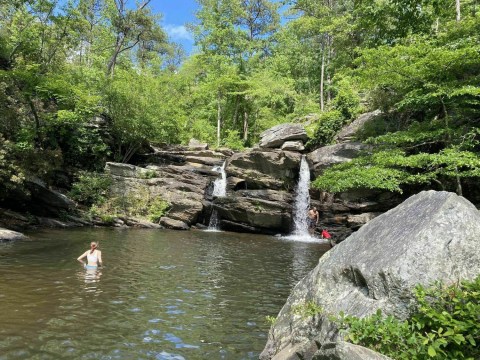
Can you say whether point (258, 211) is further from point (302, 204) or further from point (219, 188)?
point (219, 188)

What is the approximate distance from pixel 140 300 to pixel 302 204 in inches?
713

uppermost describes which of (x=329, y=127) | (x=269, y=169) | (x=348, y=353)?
(x=329, y=127)

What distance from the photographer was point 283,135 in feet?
97.1

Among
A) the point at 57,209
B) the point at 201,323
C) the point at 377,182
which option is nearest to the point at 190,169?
the point at 57,209

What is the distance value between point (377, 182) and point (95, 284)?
10093 mm

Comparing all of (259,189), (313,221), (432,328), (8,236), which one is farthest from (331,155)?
(432,328)

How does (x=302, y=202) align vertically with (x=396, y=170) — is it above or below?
below

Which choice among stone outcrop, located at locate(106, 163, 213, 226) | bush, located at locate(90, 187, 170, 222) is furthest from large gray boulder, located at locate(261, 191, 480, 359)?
bush, located at locate(90, 187, 170, 222)

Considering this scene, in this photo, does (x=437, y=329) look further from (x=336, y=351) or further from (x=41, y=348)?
(x=41, y=348)

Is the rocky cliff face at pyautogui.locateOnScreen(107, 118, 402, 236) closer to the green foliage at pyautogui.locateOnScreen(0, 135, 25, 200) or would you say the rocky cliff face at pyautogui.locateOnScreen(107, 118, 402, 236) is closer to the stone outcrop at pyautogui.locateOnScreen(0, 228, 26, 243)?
the green foliage at pyautogui.locateOnScreen(0, 135, 25, 200)

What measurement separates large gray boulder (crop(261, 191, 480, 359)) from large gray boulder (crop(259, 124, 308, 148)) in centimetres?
2375

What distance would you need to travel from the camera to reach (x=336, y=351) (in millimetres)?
3572

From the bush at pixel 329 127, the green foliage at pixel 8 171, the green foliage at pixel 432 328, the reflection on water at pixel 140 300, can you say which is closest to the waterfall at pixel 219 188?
the bush at pixel 329 127

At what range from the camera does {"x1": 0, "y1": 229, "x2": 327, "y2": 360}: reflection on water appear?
6.58 m
